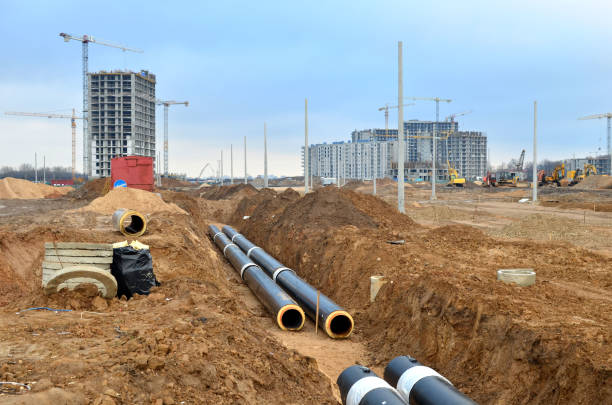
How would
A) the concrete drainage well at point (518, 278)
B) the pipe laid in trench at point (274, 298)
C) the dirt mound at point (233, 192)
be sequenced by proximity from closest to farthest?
the concrete drainage well at point (518, 278) → the pipe laid in trench at point (274, 298) → the dirt mound at point (233, 192)

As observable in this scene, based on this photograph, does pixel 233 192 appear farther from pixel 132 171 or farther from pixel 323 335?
pixel 323 335

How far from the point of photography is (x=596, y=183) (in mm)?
61375

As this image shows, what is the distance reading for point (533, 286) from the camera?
10.6m

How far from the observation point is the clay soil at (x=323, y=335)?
5535mm

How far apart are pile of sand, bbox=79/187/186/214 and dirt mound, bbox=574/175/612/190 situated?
52.1 m

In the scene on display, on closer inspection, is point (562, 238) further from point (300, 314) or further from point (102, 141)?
point (102, 141)

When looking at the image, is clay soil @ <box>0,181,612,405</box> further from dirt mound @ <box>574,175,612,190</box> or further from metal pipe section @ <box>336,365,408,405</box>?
dirt mound @ <box>574,175,612,190</box>

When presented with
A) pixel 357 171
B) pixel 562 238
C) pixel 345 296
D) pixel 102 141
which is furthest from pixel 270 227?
pixel 357 171

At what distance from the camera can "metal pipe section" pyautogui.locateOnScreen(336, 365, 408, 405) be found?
228 inches

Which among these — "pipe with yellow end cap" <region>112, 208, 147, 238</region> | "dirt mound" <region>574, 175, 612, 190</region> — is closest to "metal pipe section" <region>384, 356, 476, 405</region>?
"pipe with yellow end cap" <region>112, 208, 147, 238</region>

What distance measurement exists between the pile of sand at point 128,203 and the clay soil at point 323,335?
4662mm

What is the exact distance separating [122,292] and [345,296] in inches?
249

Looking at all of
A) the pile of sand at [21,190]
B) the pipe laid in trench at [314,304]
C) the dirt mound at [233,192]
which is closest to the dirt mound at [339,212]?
the pipe laid in trench at [314,304]

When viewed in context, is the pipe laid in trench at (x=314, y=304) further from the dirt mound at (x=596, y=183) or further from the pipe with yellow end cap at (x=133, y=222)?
the dirt mound at (x=596, y=183)
